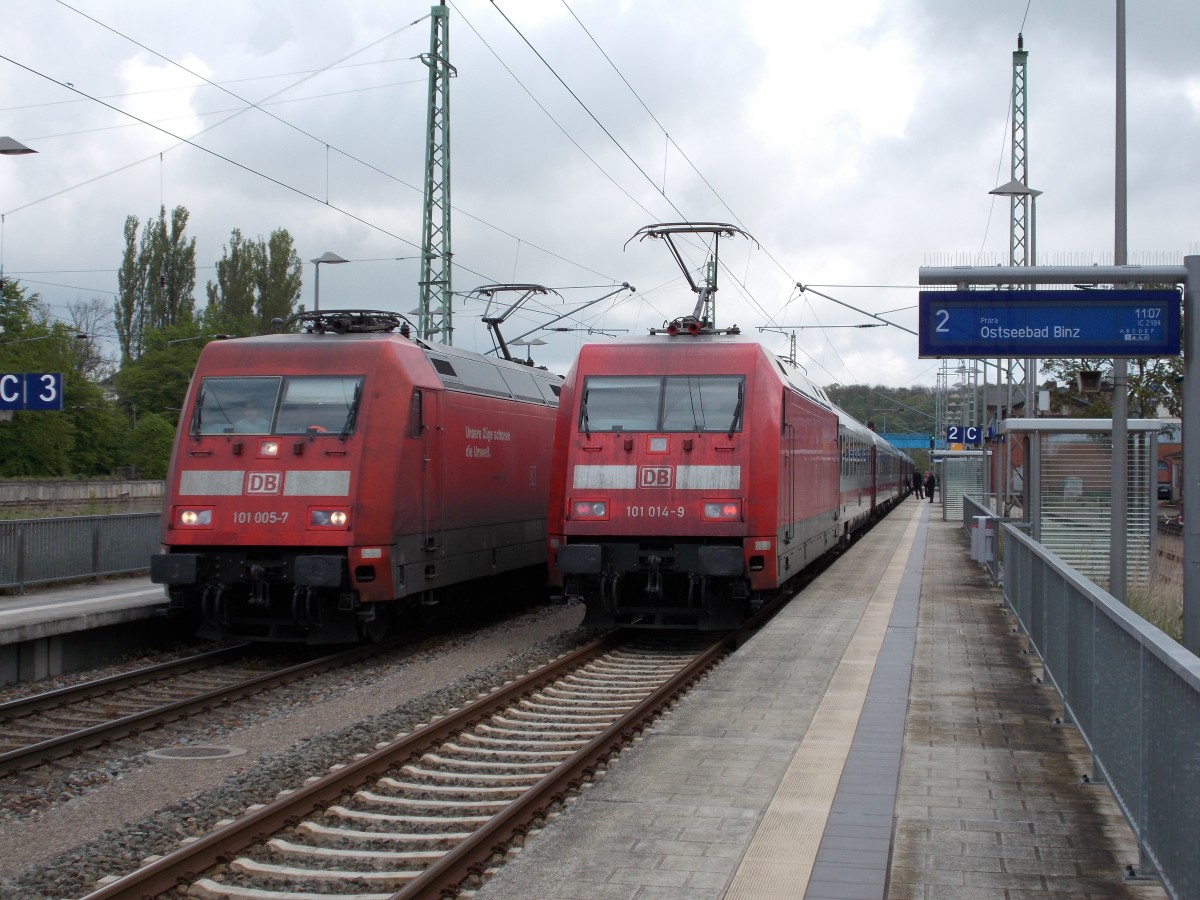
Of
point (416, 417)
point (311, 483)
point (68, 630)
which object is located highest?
point (416, 417)

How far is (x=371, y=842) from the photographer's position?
639 centimetres

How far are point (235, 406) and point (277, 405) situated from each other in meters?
0.48

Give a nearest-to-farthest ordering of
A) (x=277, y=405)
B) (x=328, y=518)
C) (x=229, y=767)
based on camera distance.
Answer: (x=229, y=767) → (x=328, y=518) → (x=277, y=405)

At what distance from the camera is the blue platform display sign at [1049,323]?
31.7 feet

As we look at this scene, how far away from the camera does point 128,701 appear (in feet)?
34.6

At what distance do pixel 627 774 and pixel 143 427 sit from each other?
167 feet

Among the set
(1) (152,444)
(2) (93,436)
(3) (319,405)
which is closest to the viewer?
(3) (319,405)

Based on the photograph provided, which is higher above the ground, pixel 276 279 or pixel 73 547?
pixel 276 279

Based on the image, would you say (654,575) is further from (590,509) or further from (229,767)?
(229,767)

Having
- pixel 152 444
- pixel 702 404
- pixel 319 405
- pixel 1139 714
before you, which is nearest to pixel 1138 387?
pixel 702 404

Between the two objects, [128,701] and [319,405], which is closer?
[128,701]

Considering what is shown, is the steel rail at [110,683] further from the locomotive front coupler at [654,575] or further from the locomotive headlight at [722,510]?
the locomotive headlight at [722,510]

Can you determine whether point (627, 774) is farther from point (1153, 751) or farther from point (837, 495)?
point (837, 495)

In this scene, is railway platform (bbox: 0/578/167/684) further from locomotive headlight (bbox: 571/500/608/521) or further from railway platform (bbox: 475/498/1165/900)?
railway platform (bbox: 475/498/1165/900)
